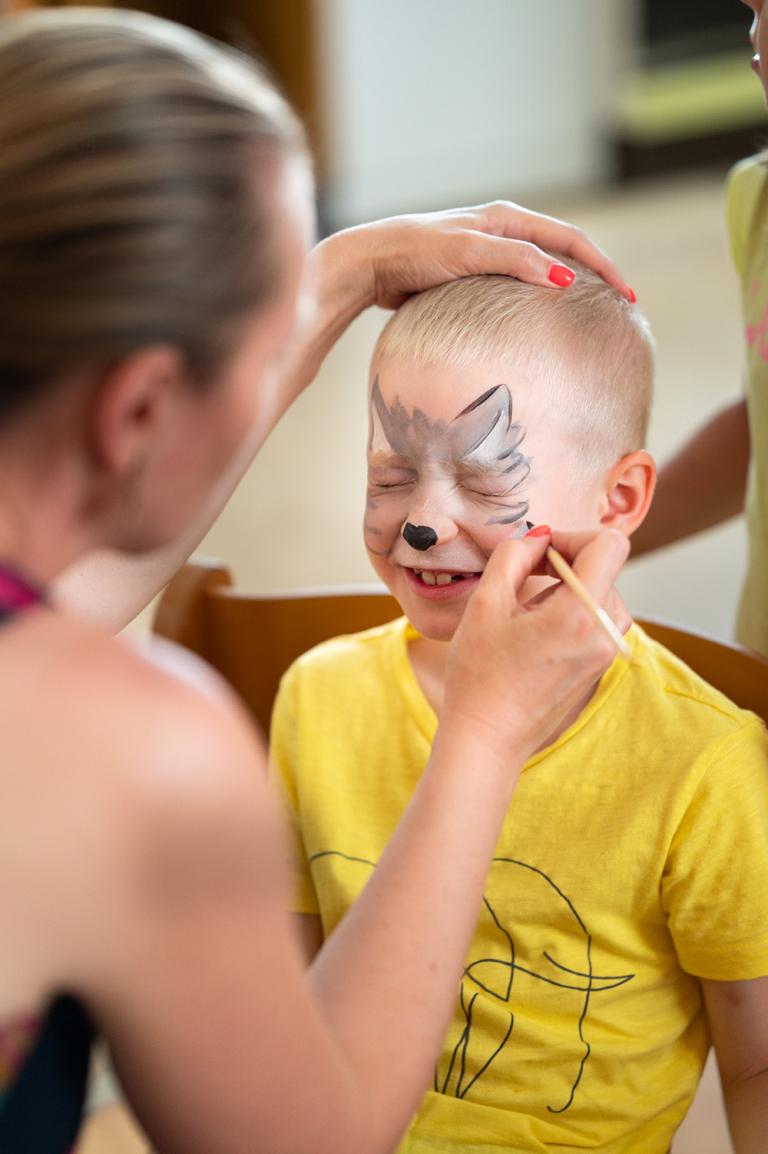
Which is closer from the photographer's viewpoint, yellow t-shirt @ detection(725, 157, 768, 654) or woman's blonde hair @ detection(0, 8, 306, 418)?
woman's blonde hair @ detection(0, 8, 306, 418)

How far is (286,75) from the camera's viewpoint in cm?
464

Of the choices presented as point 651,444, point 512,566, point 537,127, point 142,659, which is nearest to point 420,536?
point 512,566

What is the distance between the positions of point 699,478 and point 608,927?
0.56m

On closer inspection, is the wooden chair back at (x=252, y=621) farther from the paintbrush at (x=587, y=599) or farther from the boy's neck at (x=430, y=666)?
the paintbrush at (x=587, y=599)

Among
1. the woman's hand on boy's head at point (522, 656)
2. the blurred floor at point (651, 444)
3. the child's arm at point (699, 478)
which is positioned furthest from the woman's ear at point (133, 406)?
the blurred floor at point (651, 444)

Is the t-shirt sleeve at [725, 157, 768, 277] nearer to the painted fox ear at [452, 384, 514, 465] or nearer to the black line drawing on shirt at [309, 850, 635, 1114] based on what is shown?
the painted fox ear at [452, 384, 514, 465]

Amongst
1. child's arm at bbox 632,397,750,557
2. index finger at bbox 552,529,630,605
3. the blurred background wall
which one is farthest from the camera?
the blurred background wall

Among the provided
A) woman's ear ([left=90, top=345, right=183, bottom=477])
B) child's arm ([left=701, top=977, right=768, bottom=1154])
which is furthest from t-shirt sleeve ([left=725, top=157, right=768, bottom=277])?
woman's ear ([left=90, top=345, right=183, bottom=477])

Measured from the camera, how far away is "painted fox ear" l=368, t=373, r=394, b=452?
106cm

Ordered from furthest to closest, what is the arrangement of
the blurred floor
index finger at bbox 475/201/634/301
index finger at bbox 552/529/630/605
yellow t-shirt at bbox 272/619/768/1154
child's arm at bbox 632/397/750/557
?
the blurred floor
child's arm at bbox 632/397/750/557
index finger at bbox 475/201/634/301
yellow t-shirt at bbox 272/619/768/1154
index finger at bbox 552/529/630/605

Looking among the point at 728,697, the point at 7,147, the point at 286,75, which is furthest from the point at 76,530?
the point at 286,75

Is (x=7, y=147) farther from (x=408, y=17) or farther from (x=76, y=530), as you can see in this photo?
(x=408, y=17)

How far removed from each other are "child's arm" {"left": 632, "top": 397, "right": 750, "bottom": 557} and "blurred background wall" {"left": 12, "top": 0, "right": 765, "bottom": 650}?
2.04m

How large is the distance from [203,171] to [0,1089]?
45cm
